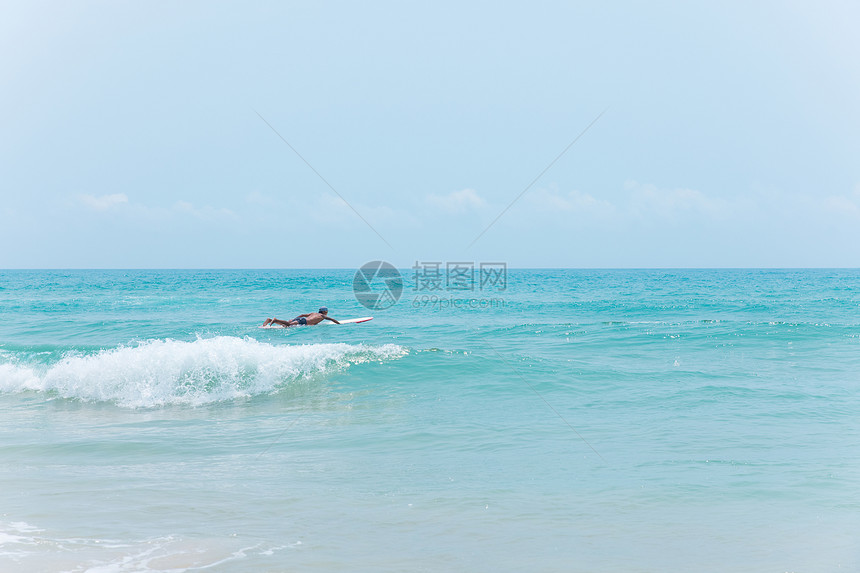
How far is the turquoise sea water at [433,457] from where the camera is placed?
5.51 meters

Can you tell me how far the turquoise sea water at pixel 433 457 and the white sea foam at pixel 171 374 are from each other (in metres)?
0.06

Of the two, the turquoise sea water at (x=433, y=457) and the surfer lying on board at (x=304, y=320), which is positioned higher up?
the surfer lying on board at (x=304, y=320)

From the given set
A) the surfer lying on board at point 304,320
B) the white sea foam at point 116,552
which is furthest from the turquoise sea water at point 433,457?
the surfer lying on board at point 304,320

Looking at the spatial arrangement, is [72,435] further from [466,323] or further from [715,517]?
[466,323]

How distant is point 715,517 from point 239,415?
815 centimetres

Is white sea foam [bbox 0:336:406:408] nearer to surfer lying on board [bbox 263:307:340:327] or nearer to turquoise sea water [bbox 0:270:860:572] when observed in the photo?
turquoise sea water [bbox 0:270:860:572]

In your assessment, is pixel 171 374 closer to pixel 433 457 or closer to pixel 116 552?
pixel 433 457

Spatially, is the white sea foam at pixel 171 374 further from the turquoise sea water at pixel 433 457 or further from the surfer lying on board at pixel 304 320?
the surfer lying on board at pixel 304 320

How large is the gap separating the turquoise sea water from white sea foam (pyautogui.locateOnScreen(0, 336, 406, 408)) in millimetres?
56

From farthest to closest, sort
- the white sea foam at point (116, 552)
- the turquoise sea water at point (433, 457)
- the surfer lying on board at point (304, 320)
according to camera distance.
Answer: the surfer lying on board at point (304, 320)
the turquoise sea water at point (433, 457)
the white sea foam at point (116, 552)

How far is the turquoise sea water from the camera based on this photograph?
18.1 ft

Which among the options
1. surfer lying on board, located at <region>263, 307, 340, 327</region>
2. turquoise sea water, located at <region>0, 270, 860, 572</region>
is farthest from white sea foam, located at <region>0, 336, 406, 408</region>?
surfer lying on board, located at <region>263, 307, 340, 327</region>

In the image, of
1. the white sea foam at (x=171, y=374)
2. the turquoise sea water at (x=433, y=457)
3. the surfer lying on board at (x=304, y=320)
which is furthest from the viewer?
the surfer lying on board at (x=304, y=320)

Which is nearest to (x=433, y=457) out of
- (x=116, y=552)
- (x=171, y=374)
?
(x=116, y=552)
